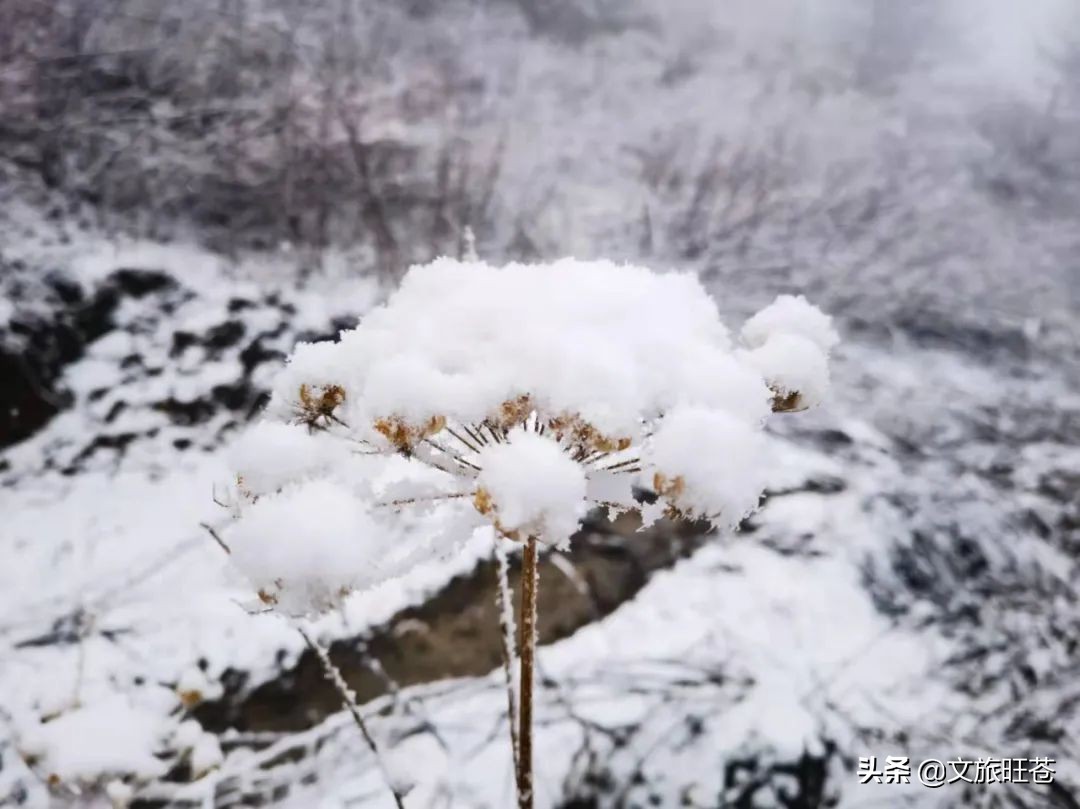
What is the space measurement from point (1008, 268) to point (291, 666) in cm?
492

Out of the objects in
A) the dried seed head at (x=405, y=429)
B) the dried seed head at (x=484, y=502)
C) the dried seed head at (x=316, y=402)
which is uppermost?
the dried seed head at (x=316, y=402)

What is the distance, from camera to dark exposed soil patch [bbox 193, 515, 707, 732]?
2006 millimetres

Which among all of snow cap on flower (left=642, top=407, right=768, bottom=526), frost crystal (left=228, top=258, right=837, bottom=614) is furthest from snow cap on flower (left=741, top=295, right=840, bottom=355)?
snow cap on flower (left=642, top=407, right=768, bottom=526)

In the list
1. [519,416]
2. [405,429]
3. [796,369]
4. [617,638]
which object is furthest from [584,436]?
[617,638]

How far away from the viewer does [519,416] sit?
0.91 meters

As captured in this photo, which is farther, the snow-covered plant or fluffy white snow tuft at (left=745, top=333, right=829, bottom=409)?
fluffy white snow tuft at (left=745, top=333, right=829, bottom=409)

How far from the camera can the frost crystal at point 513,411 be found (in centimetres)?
74

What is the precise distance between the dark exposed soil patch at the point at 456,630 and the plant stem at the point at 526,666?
1.01 metres

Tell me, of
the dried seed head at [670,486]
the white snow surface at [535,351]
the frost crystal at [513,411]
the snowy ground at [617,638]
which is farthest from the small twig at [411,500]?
the snowy ground at [617,638]

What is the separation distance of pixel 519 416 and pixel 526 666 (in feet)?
1.05

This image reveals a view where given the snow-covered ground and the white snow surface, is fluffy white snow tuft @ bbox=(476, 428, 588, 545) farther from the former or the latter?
the snow-covered ground

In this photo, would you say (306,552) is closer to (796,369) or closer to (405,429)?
(405,429)

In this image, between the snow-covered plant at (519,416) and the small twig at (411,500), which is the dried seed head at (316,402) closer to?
the snow-covered plant at (519,416)

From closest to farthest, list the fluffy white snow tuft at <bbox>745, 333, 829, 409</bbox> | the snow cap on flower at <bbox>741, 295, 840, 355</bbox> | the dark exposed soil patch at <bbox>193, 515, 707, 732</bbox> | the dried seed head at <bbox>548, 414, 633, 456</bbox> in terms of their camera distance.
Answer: the dried seed head at <bbox>548, 414, 633, 456</bbox>, the fluffy white snow tuft at <bbox>745, 333, 829, 409</bbox>, the snow cap on flower at <bbox>741, 295, 840, 355</bbox>, the dark exposed soil patch at <bbox>193, 515, 707, 732</bbox>
